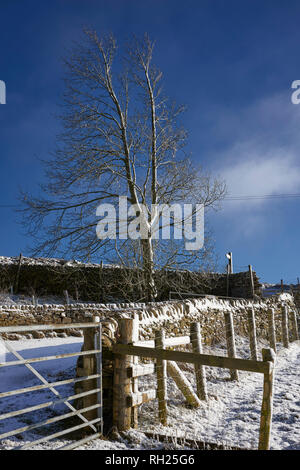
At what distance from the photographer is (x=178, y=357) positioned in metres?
4.52

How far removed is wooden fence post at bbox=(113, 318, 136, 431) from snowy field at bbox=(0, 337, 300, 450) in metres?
0.20

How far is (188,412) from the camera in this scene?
19.4 feet

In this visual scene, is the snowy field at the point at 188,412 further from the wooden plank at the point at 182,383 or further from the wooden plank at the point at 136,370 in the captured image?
the wooden plank at the point at 136,370

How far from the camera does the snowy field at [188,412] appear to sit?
4.76 metres

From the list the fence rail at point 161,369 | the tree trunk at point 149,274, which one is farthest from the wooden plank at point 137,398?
the tree trunk at point 149,274

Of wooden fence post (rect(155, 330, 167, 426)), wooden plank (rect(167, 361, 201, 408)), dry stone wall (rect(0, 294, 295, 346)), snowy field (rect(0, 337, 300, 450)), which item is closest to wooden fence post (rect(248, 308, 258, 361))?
snowy field (rect(0, 337, 300, 450))

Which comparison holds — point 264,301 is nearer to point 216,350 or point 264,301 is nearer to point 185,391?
point 216,350

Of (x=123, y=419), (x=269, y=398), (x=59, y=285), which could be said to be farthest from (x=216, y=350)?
(x=59, y=285)

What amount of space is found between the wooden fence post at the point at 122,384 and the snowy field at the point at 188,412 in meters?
0.20

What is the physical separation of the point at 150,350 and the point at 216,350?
626 cm

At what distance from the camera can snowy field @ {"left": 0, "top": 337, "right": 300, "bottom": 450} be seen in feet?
15.6

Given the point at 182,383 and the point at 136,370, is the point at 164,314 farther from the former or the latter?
the point at 136,370

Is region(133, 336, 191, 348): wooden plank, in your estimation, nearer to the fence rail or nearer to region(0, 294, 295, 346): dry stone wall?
the fence rail
